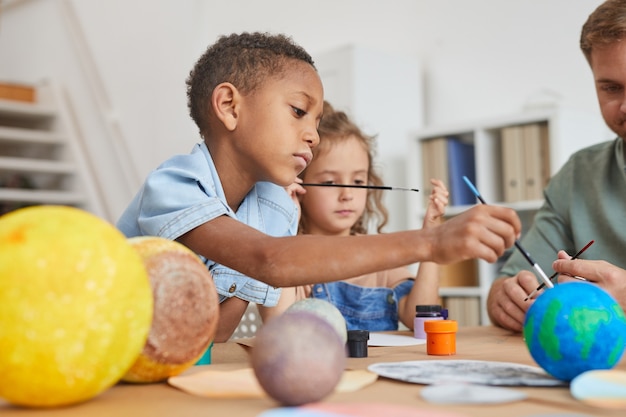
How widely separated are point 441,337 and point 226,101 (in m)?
0.62

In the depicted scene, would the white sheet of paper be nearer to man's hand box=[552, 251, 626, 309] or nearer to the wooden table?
man's hand box=[552, 251, 626, 309]

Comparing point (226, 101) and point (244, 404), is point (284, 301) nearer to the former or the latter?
point (226, 101)

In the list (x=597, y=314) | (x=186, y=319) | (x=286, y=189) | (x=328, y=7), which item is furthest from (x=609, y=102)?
(x=328, y=7)

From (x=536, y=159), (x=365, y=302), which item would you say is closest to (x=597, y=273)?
(x=365, y=302)

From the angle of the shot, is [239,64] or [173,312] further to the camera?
[239,64]

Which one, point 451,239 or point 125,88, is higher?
point 125,88

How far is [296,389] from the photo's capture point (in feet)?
1.92

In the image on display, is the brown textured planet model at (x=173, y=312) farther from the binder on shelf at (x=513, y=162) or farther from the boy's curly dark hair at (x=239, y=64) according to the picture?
the binder on shelf at (x=513, y=162)

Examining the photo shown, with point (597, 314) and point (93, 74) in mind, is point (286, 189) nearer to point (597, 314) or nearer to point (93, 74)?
point (597, 314)

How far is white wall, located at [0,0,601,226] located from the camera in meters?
3.26

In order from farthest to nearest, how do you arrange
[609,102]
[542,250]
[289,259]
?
[542,250] < [609,102] < [289,259]

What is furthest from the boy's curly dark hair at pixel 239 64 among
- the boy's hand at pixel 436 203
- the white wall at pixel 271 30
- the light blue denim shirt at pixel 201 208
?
the white wall at pixel 271 30

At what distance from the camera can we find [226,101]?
4.45 feet

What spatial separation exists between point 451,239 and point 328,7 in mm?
3437
